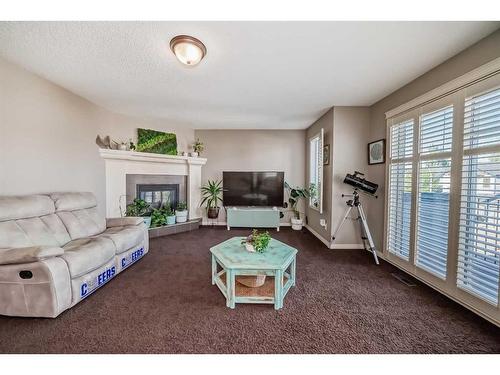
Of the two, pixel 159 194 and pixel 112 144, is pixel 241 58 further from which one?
pixel 159 194

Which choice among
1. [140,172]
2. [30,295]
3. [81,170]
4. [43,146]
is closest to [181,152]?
[140,172]

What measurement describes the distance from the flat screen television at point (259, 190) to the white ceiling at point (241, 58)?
184 centimetres

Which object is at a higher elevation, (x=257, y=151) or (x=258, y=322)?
(x=257, y=151)

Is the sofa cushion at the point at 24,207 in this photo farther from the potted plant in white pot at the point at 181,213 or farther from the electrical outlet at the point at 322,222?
the electrical outlet at the point at 322,222

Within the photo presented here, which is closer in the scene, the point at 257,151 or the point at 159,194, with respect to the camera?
the point at 159,194

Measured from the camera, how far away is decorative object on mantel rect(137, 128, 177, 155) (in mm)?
3951

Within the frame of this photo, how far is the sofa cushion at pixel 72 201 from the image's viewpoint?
2.35 metres

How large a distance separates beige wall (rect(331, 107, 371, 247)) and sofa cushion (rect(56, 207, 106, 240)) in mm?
3533

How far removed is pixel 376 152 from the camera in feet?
9.70

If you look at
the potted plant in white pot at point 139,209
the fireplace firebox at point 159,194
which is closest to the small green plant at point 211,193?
the fireplace firebox at point 159,194

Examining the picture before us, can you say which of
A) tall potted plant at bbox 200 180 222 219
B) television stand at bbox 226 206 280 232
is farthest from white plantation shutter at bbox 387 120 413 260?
tall potted plant at bbox 200 180 222 219

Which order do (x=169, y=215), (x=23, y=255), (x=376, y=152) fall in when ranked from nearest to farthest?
(x=23, y=255) < (x=376, y=152) < (x=169, y=215)

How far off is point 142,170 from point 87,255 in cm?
245

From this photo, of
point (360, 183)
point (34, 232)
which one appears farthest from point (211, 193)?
point (360, 183)
